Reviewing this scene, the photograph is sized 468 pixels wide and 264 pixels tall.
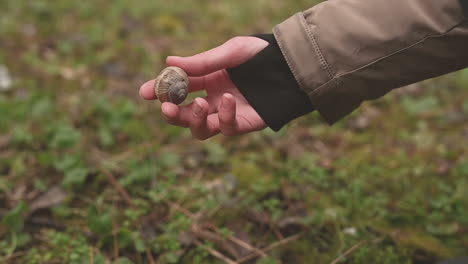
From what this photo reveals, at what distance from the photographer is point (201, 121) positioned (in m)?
1.83

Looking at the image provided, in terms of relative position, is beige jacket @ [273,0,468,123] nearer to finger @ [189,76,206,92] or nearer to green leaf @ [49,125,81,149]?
finger @ [189,76,206,92]

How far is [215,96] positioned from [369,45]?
0.82 meters

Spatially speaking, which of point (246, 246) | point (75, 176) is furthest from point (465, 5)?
point (75, 176)

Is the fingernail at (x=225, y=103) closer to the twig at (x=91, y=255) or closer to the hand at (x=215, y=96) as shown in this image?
the hand at (x=215, y=96)

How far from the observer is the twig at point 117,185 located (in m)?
2.37

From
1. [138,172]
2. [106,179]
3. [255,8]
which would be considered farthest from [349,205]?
[255,8]

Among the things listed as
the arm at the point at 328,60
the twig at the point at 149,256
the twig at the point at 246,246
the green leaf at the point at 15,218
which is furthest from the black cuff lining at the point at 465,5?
the green leaf at the point at 15,218

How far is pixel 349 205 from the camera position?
94.5 inches

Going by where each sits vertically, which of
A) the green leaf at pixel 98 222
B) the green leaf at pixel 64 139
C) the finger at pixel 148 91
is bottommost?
the green leaf at pixel 98 222

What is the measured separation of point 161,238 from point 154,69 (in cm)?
191

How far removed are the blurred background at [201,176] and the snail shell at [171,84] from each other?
0.67 metres

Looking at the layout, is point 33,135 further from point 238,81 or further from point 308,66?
point 308,66

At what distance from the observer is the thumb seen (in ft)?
6.35

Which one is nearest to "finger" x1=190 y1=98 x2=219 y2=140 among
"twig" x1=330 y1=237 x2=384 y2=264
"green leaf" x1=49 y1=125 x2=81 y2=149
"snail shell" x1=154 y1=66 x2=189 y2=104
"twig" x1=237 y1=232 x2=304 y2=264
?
"snail shell" x1=154 y1=66 x2=189 y2=104
